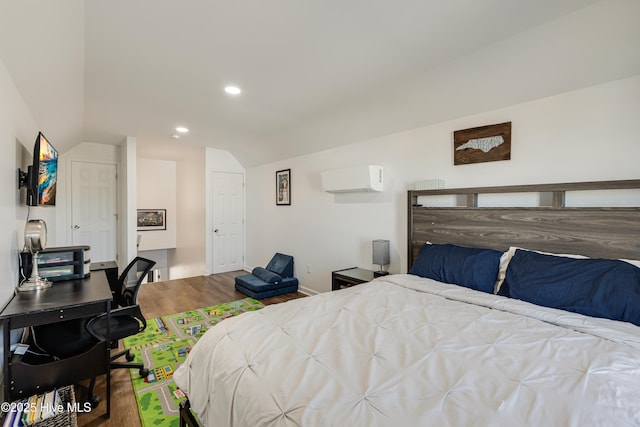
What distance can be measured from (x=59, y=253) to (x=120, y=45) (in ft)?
5.81

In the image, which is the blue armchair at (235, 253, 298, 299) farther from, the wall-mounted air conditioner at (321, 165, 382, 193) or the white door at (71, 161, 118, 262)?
the white door at (71, 161, 118, 262)

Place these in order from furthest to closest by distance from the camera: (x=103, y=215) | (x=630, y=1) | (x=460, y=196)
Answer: (x=103, y=215) < (x=460, y=196) < (x=630, y=1)

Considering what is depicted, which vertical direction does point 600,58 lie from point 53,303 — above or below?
above

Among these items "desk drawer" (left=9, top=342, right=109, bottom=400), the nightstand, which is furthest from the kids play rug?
the nightstand

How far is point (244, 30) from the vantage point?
1932 millimetres

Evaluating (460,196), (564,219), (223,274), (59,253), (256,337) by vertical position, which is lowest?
(223,274)

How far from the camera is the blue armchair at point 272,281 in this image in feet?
14.1

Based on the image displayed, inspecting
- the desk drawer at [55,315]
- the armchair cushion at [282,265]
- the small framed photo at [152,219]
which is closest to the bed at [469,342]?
the desk drawer at [55,315]

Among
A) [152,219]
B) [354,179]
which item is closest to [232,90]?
[354,179]

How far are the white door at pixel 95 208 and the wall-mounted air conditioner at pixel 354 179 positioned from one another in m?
4.31

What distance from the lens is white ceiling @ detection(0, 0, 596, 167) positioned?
66.2 inches

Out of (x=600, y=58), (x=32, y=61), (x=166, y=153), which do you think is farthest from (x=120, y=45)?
(x=166, y=153)

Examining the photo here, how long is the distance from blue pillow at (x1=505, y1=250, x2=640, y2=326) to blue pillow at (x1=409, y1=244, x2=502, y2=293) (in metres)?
0.15

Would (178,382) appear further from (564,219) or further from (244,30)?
(564,219)
